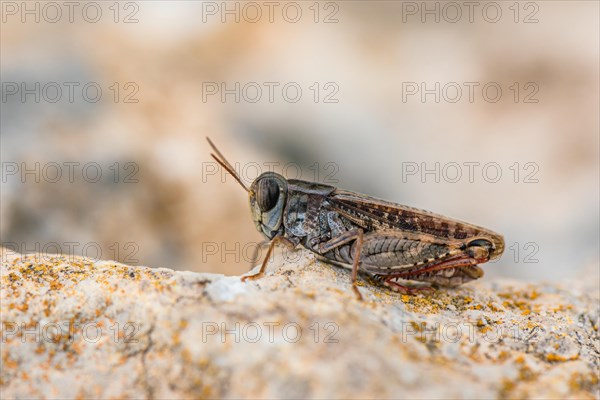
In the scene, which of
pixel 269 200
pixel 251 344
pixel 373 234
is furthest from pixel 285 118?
pixel 251 344

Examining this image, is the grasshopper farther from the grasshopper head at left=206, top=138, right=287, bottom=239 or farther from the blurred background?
the blurred background

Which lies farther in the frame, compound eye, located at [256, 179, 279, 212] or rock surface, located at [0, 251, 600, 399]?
compound eye, located at [256, 179, 279, 212]

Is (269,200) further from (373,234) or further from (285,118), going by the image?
(285,118)

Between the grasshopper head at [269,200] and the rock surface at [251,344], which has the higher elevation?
the grasshopper head at [269,200]

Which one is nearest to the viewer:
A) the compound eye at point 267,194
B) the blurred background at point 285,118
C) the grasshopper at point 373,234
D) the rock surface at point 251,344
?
the rock surface at point 251,344

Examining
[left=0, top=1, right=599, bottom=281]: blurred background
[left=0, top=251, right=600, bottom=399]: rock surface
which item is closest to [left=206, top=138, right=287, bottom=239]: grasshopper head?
[left=0, top=251, right=600, bottom=399]: rock surface

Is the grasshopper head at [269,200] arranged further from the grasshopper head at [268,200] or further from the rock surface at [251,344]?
the rock surface at [251,344]

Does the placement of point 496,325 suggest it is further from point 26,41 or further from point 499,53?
point 499,53

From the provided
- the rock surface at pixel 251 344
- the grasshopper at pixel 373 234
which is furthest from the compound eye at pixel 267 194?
the rock surface at pixel 251 344
